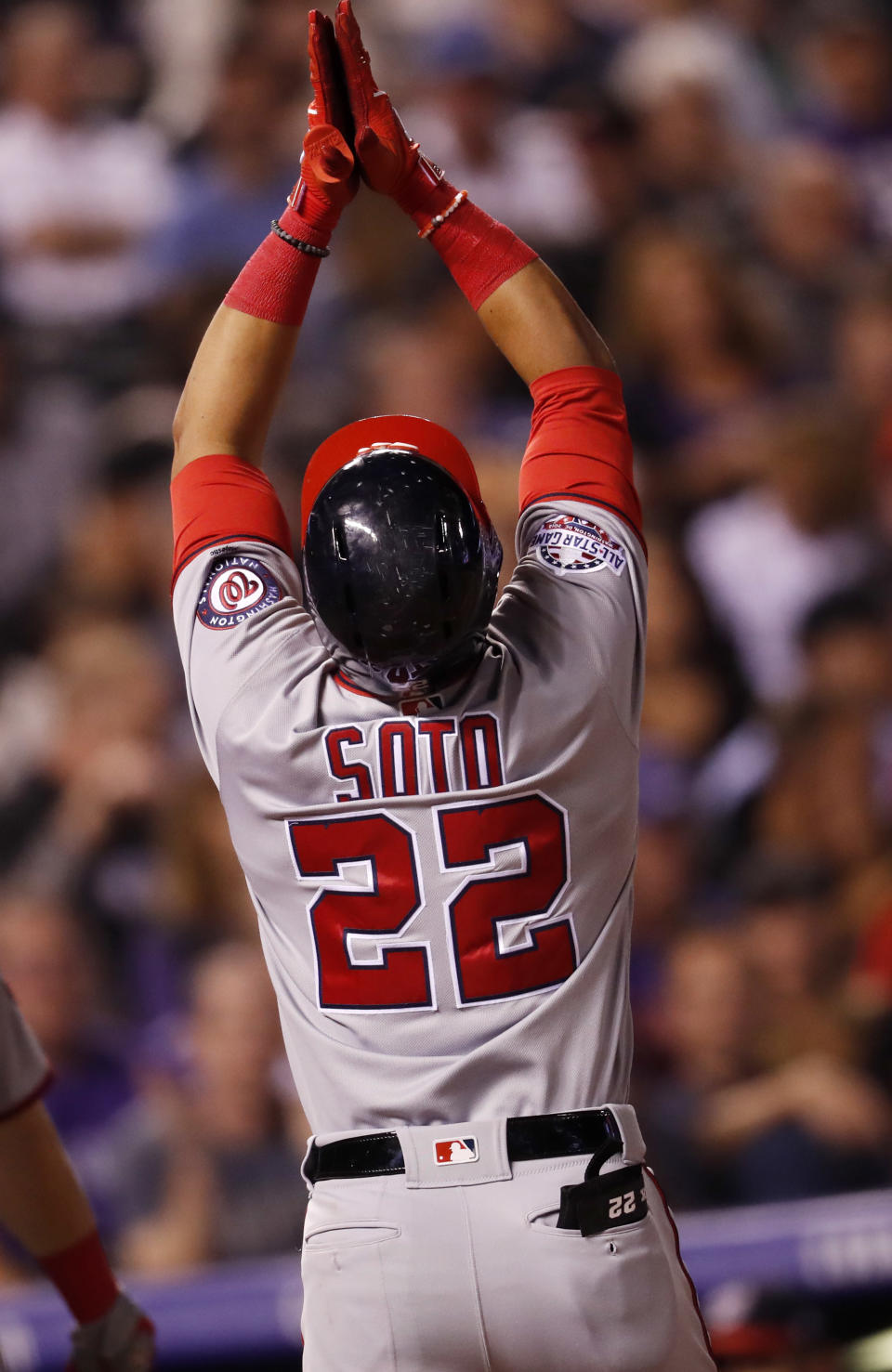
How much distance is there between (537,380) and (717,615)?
300 centimetres

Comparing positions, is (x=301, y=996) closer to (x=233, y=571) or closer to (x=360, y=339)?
(x=233, y=571)

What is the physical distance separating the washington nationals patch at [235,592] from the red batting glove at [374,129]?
56 cm

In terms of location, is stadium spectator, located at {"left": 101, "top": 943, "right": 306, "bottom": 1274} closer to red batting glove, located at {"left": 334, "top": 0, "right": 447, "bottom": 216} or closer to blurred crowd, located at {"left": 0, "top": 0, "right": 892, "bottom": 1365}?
blurred crowd, located at {"left": 0, "top": 0, "right": 892, "bottom": 1365}

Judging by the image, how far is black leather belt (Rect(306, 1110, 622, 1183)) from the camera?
5.27ft

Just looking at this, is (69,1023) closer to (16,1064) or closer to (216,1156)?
(216,1156)

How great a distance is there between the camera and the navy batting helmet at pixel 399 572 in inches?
63.2

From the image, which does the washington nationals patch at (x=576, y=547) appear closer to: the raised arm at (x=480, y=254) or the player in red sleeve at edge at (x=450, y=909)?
the player in red sleeve at edge at (x=450, y=909)

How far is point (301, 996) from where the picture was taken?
1.71m

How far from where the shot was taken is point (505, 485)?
4922mm

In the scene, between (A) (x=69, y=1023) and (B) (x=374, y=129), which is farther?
(A) (x=69, y=1023)

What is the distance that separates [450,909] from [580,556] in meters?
0.44

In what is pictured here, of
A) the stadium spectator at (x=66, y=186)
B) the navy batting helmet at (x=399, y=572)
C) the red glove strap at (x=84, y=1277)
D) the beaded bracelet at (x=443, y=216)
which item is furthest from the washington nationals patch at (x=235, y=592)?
the stadium spectator at (x=66, y=186)

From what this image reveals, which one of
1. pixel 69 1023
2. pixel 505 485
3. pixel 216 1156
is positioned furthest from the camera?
pixel 505 485

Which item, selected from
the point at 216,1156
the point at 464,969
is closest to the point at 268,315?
the point at 464,969
